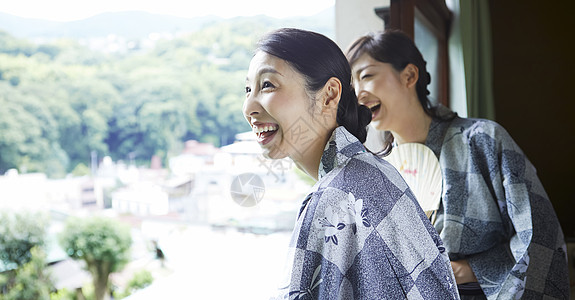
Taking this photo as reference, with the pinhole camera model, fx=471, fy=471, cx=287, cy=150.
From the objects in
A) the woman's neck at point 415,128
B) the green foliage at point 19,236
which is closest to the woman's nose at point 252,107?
the woman's neck at point 415,128

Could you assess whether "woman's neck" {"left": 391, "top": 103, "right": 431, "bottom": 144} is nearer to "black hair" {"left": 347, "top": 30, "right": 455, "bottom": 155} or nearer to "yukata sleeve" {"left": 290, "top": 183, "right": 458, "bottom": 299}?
"black hair" {"left": 347, "top": 30, "right": 455, "bottom": 155}

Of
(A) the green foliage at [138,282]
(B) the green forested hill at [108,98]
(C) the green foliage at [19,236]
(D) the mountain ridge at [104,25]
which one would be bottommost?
(A) the green foliage at [138,282]

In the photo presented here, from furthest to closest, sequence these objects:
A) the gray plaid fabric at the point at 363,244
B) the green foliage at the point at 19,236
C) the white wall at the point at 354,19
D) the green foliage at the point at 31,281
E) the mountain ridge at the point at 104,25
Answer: the mountain ridge at the point at 104,25, the green foliage at the point at 19,236, the green foliage at the point at 31,281, the white wall at the point at 354,19, the gray plaid fabric at the point at 363,244

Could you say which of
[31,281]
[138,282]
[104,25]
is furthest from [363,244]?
[104,25]

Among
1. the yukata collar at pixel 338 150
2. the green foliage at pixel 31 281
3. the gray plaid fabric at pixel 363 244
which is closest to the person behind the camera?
the gray plaid fabric at pixel 363 244

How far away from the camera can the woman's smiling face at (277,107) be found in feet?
2.23

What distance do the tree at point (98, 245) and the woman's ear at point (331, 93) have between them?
10.1m

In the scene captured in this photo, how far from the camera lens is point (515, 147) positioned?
3.56 ft

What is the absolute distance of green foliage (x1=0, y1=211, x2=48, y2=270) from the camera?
9375 mm

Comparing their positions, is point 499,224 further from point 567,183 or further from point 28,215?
point 28,215

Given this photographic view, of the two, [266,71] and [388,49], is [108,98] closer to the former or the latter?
[388,49]

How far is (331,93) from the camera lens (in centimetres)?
72

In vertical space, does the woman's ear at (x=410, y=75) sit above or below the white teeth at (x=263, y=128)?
above

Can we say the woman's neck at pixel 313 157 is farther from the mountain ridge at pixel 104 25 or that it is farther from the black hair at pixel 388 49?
the mountain ridge at pixel 104 25
